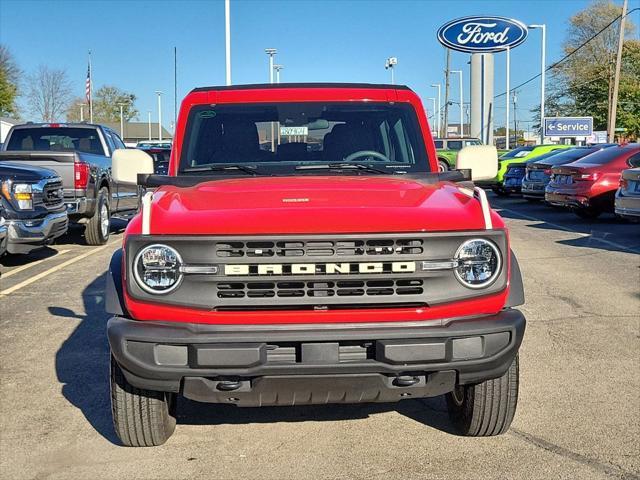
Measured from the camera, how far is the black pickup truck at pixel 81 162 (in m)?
11.8

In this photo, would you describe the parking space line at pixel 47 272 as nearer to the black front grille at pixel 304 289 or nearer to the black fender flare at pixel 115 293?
the black fender flare at pixel 115 293

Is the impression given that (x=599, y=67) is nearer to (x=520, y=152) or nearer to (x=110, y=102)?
(x=520, y=152)

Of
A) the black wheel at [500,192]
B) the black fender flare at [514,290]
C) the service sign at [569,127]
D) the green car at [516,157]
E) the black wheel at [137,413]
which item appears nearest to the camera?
the black fender flare at [514,290]

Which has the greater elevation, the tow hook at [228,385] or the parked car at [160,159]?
the parked car at [160,159]

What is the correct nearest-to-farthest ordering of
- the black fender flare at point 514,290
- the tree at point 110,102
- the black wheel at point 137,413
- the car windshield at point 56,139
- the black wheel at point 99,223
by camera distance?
the black fender flare at point 514,290 < the black wheel at point 137,413 < the black wheel at point 99,223 < the car windshield at point 56,139 < the tree at point 110,102

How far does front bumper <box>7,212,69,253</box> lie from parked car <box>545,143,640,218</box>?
32.1 feet

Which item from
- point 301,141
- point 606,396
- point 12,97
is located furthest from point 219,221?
point 12,97

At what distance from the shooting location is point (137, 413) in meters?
3.84

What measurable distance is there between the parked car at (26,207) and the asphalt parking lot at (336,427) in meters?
2.59

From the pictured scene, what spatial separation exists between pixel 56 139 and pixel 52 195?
373cm

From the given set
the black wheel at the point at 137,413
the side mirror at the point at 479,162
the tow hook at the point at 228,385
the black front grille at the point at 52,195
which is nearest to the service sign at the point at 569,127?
the black front grille at the point at 52,195

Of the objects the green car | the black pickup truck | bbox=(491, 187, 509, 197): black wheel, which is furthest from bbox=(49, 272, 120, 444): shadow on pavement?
bbox=(491, 187, 509, 197): black wheel

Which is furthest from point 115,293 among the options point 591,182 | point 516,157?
point 516,157

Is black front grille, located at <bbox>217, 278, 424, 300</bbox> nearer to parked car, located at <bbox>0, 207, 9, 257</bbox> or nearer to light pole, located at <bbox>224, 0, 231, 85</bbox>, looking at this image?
parked car, located at <bbox>0, 207, 9, 257</bbox>
